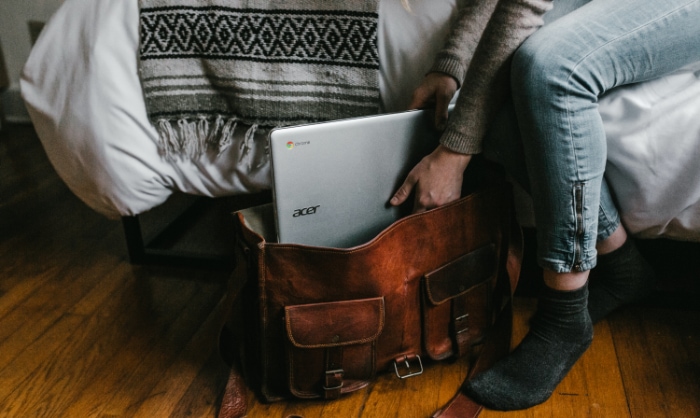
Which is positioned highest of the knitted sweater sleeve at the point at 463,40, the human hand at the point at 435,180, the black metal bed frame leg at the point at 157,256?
the knitted sweater sleeve at the point at 463,40

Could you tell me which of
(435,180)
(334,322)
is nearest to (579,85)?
(435,180)

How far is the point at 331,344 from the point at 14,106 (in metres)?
1.84

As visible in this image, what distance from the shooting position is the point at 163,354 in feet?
3.53

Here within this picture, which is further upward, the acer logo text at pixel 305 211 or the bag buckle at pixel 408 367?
the acer logo text at pixel 305 211

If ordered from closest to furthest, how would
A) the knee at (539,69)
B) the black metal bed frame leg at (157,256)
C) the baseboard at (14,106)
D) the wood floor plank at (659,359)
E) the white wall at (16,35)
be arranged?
1. the knee at (539,69)
2. the wood floor plank at (659,359)
3. the black metal bed frame leg at (157,256)
4. the white wall at (16,35)
5. the baseboard at (14,106)

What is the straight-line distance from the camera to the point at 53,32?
109 centimetres

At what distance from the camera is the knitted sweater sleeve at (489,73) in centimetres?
89

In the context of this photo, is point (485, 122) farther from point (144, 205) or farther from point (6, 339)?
point (6, 339)

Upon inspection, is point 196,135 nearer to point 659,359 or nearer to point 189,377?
point 189,377

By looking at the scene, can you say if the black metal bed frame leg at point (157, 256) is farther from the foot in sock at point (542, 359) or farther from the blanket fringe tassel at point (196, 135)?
the foot in sock at point (542, 359)

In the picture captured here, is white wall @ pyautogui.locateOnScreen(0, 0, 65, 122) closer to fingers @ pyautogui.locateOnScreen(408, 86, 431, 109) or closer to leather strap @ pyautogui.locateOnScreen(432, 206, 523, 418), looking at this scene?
fingers @ pyautogui.locateOnScreen(408, 86, 431, 109)

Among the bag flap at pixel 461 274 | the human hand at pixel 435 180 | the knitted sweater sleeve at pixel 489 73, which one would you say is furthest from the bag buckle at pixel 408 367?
the knitted sweater sleeve at pixel 489 73

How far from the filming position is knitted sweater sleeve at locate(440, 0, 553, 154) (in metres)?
0.89

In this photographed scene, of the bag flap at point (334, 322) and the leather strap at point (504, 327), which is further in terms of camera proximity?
the leather strap at point (504, 327)
